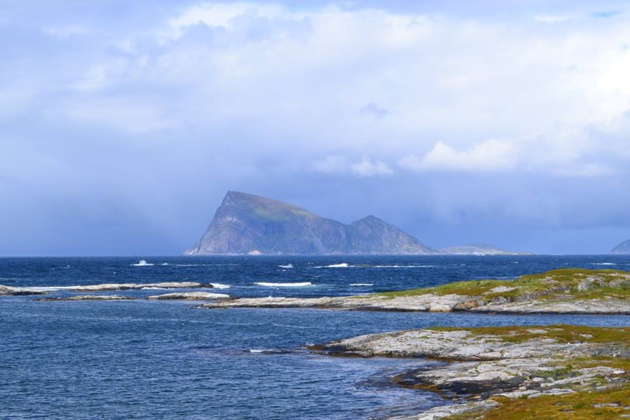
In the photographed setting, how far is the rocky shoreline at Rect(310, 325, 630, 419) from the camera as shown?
4919 centimetres

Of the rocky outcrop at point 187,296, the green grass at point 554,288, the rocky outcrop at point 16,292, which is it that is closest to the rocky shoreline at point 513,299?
the green grass at point 554,288

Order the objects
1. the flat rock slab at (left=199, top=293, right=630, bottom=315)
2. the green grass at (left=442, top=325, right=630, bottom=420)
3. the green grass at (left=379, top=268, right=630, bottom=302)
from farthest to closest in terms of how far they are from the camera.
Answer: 1. the green grass at (left=379, top=268, right=630, bottom=302)
2. the flat rock slab at (left=199, top=293, right=630, bottom=315)
3. the green grass at (left=442, top=325, right=630, bottom=420)

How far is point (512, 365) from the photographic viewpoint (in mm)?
62625

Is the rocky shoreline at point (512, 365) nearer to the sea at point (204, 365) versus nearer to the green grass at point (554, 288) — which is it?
the sea at point (204, 365)

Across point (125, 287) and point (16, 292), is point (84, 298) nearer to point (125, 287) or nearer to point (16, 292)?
point (16, 292)

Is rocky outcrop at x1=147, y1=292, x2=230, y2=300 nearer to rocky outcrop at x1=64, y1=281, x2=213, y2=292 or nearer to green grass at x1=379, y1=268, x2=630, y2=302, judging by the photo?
rocky outcrop at x1=64, y1=281, x2=213, y2=292

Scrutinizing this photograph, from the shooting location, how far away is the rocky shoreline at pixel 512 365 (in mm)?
49188

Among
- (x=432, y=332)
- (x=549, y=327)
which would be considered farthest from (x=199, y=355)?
(x=549, y=327)

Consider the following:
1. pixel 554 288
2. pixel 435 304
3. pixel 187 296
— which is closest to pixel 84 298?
pixel 187 296

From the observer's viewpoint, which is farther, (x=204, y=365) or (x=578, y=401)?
(x=204, y=365)

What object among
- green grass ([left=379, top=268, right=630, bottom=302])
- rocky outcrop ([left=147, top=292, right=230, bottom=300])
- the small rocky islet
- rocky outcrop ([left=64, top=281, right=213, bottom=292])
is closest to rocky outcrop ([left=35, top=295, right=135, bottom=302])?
rocky outcrop ([left=147, top=292, right=230, bottom=300])

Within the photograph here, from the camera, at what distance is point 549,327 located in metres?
82.1

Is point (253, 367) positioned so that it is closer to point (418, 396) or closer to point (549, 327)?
point (418, 396)

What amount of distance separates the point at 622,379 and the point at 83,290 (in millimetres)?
143562
